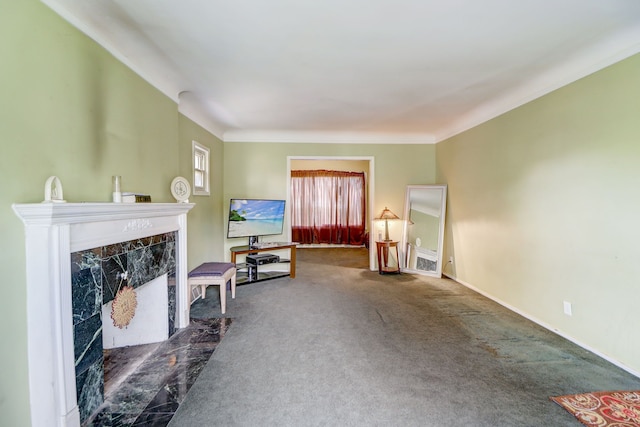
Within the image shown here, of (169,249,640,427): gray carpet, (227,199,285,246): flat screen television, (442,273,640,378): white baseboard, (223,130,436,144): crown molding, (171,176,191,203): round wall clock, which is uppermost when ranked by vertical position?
(223,130,436,144): crown molding

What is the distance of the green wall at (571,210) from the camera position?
2.22m

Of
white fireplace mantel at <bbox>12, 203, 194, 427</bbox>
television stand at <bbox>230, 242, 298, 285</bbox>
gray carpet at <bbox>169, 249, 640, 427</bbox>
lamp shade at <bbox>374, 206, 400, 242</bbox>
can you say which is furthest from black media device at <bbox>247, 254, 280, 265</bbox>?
white fireplace mantel at <bbox>12, 203, 194, 427</bbox>

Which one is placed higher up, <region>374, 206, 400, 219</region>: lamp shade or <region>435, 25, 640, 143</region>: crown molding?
<region>435, 25, 640, 143</region>: crown molding

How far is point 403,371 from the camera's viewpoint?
2186 millimetres

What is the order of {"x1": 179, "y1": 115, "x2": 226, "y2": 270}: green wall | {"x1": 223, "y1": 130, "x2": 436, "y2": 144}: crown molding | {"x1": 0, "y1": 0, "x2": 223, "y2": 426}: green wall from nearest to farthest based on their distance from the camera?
{"x1": 0, "y1": 0, "x2": 223, "y2": 426}: green wall → {"x1": 179, "y1": 115, "x2": 226, "y2": 270}: green wall → {"x1": 223, "y1": 130, "x2": 436, "y2": 144}: crown molding

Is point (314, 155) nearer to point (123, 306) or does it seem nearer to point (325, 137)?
point (325, 137)

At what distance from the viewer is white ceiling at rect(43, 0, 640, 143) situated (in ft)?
6.10

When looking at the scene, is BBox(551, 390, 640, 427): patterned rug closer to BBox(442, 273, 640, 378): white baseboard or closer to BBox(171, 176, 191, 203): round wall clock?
BBox(442, 273, 640, 378): white baseboard

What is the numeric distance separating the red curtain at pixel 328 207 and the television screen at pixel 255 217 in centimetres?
324

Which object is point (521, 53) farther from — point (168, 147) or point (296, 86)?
point (168, 147)

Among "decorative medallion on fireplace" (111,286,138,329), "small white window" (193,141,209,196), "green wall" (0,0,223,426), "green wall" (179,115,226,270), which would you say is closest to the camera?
"green wall" (0,0,223,426)

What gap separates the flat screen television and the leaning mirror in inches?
91.7

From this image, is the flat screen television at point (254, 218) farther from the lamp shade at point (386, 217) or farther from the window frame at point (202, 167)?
the lamp shade at point (386, 217)

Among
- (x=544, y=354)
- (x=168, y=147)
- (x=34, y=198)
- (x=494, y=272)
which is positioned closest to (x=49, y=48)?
(x=34, y=198)
